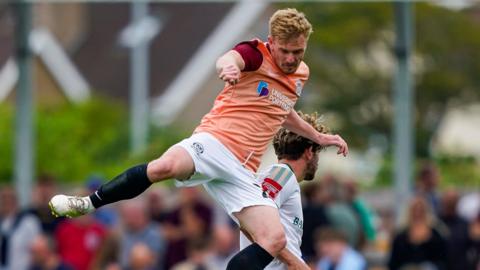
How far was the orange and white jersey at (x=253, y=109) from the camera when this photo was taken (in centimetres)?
1017

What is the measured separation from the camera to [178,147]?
10.1m

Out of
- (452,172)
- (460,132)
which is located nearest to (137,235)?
(452,172)

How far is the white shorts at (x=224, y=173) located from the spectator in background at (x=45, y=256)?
7.55 metres

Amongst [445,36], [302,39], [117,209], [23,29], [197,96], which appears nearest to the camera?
[302,39]

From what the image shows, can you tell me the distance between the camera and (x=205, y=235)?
17.0 m

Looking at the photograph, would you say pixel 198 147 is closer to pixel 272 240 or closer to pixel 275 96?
pixel 275 96

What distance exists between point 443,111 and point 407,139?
2252 centimetres

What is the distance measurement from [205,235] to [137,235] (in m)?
0.90

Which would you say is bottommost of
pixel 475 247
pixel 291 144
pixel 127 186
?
pixel 475 247

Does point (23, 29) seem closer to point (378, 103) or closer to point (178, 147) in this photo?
point (178, 147)

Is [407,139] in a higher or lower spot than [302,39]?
lower

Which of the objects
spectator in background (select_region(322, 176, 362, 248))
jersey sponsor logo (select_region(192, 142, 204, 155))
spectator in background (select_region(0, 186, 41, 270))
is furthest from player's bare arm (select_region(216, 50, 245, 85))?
spectator in background (select_region(0, 186, 41, 270))

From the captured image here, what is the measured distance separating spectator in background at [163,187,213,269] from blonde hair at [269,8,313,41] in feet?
25.4

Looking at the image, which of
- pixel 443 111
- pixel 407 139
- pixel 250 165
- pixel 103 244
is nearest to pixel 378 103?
pixel 443 111
